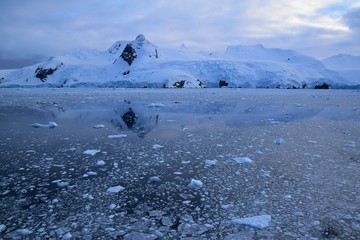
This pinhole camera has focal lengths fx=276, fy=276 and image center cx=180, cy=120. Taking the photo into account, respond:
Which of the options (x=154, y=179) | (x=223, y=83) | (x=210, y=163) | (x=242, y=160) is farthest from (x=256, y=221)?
(x=223, y=83)

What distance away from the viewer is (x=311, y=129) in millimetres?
8859

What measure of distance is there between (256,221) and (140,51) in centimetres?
9670

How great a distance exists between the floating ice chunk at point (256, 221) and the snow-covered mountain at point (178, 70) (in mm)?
57016

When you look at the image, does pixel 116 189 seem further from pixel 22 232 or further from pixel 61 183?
pixel 22 232

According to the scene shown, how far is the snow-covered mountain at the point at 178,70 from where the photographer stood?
65000 mm

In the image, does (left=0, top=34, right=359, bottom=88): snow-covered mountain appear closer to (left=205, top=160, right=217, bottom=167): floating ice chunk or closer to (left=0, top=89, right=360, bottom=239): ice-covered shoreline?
(left=0, top=89, right=360, bottom=239): ice-covered shoreline

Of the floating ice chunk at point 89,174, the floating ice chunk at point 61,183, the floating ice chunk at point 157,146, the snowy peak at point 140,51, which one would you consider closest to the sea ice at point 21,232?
the floating ice chunk at point 61,183

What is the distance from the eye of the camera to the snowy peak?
3573 inches

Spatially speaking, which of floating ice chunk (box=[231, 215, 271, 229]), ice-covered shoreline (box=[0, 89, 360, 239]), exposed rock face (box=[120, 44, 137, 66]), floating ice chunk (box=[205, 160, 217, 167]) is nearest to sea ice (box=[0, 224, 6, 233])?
ice-covered shoreline (box=[0, 89, 360, 239])

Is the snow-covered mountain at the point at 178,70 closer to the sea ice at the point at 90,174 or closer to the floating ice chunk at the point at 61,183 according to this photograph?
the sea ice at the point at 90,174

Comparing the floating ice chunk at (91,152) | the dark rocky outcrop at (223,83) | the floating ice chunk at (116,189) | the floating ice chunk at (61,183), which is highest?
the dark rocky outcrop at (223,83)

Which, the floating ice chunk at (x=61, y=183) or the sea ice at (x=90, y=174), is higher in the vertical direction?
the sea ice at (x=90, y=174)

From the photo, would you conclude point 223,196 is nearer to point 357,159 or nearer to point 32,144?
point 357,159

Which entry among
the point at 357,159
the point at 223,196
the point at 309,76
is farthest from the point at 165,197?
the point at 309,76
